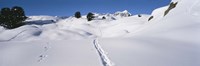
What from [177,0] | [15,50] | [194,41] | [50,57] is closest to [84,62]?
[50,57]

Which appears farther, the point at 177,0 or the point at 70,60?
the point at 177,0

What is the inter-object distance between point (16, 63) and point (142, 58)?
195 inches

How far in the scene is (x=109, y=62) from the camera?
9.25 meters

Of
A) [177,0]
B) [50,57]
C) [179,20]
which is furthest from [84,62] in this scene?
[177,0]

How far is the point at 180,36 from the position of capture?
1535cm

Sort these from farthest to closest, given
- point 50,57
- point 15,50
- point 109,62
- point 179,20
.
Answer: point 179,20 → point 15,50 → point 50,57 → point 109,62

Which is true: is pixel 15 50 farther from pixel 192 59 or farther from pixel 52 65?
pixel 192 59

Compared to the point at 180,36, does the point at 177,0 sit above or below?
above

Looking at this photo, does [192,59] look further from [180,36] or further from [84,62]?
[180,36]

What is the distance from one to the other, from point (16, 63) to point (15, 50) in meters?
3.31

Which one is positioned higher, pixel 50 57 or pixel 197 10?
pixel 197 10

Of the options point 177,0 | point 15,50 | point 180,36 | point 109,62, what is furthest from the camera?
point 177,0

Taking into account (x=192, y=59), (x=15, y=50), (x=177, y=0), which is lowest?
(x=192, y=59)

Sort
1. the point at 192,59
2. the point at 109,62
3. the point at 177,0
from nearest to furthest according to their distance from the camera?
the point at 109,62
the point at 192,59
the point at 177,0
